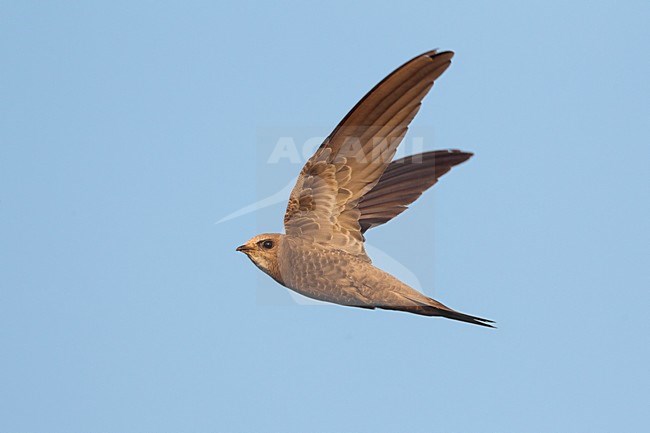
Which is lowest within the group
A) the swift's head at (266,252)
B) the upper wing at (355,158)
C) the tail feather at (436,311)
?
the tail feather at (436,311)

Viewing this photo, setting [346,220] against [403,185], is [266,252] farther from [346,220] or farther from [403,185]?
Answer: [403,185]

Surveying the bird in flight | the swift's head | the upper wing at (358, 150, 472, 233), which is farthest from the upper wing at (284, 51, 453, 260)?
the upper wing at (358, 150, 472, 233)

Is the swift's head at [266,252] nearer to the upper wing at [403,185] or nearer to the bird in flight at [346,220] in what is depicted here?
the bird in flight at [346,220]

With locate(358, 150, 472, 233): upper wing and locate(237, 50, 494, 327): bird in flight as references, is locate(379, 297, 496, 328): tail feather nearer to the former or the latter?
locate(237, 50, 494, 327): bird in flight

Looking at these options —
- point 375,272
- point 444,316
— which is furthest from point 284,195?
point 444,316

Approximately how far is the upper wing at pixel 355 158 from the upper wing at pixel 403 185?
34.8 inches

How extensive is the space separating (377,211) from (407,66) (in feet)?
6.70

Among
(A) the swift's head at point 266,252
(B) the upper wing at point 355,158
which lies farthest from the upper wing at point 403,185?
(A) the swift's head at point 266,252

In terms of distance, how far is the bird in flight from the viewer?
7203 mm

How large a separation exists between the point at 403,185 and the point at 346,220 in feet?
4.34

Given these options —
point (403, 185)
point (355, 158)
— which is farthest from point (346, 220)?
point (403, 185)

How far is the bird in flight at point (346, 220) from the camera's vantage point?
7.20 meters

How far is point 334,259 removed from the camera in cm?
757

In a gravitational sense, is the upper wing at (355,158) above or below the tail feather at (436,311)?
above
